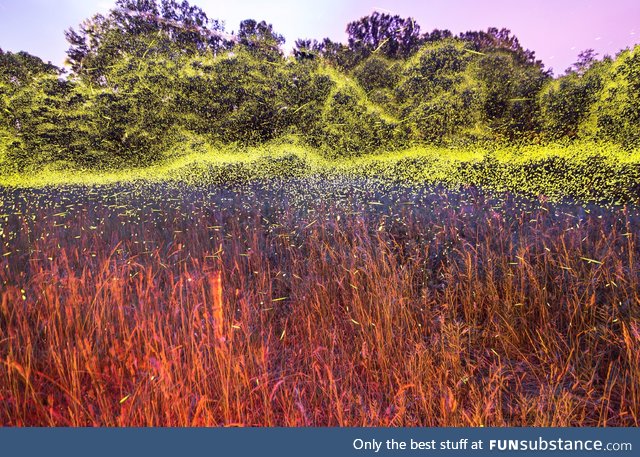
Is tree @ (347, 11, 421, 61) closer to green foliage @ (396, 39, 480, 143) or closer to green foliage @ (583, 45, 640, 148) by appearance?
green foliage @ (396, 39, 480, 143)

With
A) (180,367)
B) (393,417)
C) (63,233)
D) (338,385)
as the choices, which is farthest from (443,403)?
(63,233)

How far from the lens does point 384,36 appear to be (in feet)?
8.68

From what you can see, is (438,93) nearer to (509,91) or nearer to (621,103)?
(509,91)

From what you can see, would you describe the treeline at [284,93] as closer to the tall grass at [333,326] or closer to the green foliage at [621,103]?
the green foliage at [621,103]

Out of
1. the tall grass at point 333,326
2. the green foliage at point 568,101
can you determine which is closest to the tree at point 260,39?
the tall grass at point 333,326

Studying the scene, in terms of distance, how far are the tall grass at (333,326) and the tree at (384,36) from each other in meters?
1.19

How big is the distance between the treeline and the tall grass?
0.59 m

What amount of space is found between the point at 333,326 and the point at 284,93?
2007 mm

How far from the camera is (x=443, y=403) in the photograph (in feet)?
4.09

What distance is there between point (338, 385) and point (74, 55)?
279 centimetres

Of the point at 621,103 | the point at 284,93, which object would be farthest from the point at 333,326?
the point at 621,103

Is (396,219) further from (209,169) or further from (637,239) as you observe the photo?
(209,169)

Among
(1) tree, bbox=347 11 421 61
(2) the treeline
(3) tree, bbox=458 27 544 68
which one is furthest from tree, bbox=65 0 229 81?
(3) tree, bbox=458 27 544 68

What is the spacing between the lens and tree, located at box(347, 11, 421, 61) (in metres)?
2.54
